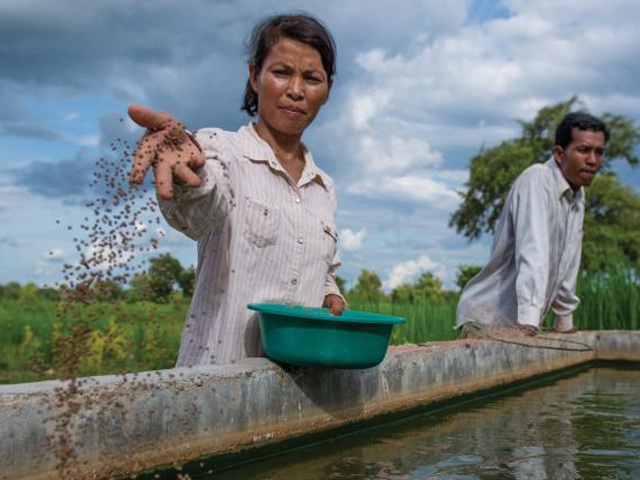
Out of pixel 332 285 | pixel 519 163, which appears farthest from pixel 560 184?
pixel 519 163

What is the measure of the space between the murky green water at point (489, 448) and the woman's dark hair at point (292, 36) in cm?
134

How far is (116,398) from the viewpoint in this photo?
212 cm

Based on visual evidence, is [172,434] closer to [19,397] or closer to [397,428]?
[19,397]

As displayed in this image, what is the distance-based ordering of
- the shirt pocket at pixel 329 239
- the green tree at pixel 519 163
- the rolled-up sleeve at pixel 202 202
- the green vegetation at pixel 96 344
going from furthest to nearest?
the green tree at pixel 519 163 < the green vegetation at pixel 96 344 < the shirt pocket at pixel 329 239 < the rolled-up sleeve at pixel 202 202

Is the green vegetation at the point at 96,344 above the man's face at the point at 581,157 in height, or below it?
below

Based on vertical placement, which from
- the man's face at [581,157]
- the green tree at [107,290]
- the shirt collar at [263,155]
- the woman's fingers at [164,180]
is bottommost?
the green tree at [107,290]

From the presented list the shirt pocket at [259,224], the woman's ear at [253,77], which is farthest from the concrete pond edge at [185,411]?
the woman's ear at [253,77]

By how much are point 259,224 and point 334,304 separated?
1.27 feet

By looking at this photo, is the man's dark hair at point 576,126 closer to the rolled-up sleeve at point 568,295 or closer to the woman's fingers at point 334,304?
the rolled-up sleeve at point 568,295

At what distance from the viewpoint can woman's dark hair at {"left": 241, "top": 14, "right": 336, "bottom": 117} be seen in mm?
2678

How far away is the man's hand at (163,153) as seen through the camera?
1.85 meters

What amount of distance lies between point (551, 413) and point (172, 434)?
2165mm

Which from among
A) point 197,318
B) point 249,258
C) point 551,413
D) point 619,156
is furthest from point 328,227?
point 619,156

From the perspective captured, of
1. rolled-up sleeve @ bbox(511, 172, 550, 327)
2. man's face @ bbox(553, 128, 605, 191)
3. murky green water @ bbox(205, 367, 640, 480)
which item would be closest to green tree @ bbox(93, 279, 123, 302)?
murky green water @ bbox(205, 367, 640, 480)
